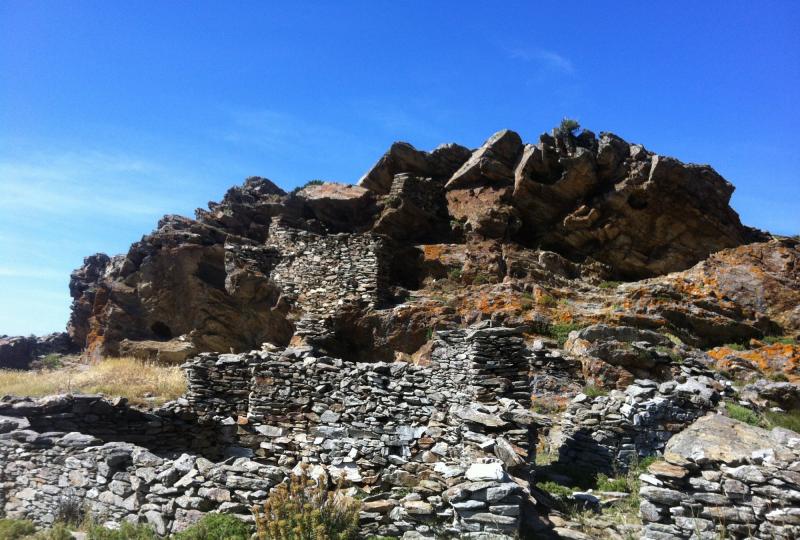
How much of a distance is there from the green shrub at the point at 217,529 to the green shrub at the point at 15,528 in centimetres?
354

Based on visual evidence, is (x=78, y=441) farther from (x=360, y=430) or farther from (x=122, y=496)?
(x=360, y=430)

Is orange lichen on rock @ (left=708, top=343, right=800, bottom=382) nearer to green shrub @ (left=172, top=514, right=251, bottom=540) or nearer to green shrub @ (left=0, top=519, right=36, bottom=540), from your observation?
green shrub @ (left=172, top=514, right=251, bottom=540)

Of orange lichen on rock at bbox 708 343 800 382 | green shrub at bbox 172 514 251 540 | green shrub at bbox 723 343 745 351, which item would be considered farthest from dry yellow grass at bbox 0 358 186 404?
green shrub at bbox 723 343 745 351

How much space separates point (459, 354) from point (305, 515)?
5513 mm

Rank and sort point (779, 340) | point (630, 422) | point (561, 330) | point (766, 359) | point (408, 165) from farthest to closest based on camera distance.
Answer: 1. point (408, 165)
2. point (561, 330)
3. point (779, 340)
4. point (766, 359)
5. point (630, 422)

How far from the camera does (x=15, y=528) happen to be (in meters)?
8.55

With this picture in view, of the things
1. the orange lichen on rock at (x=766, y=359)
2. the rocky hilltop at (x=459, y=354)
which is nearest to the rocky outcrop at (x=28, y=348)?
the rocky hilltop at (x=459, y=354)

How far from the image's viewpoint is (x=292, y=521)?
627 cm

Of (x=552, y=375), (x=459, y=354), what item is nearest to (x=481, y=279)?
(x=552, y=375)

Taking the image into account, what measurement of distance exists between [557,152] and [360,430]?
573 inches

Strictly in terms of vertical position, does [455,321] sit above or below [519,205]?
below

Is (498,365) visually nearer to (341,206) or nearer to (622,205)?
(622,205)

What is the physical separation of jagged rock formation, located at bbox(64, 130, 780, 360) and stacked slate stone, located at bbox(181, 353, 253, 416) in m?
4.43

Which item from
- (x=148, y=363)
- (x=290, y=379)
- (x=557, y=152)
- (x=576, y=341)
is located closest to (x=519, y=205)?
(x=557, y=152)
